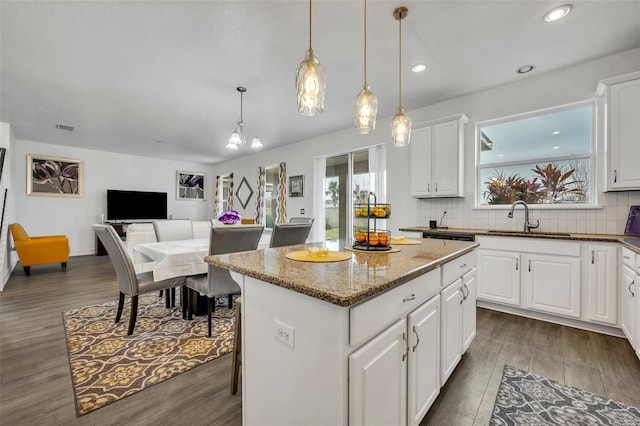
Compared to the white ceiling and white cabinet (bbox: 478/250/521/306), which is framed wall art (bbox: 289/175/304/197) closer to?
the white ceiling

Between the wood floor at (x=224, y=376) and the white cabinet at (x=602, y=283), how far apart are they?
0.66ft

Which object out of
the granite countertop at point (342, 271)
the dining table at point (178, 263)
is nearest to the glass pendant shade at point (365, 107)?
the granite countertop at point (342, 271)

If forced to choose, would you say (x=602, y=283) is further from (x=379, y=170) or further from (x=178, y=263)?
(x=178, y=263)

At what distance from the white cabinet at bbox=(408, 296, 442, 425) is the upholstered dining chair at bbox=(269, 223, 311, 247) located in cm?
153

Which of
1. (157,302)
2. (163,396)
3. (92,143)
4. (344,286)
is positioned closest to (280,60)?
Answer: (344,286)

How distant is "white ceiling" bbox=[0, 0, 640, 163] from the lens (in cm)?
205

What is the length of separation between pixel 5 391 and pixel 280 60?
10.6ft

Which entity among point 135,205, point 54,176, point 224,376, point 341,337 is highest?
point 54,176

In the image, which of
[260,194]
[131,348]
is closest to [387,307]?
[131,348]

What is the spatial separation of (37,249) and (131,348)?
13.4 ft

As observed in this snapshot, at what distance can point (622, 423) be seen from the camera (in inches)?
56.6

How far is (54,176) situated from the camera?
6.12 metres

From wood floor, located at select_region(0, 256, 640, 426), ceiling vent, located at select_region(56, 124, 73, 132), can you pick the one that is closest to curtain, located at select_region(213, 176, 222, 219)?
ceiling vent, located at select_region(56, 124, 73, 132)

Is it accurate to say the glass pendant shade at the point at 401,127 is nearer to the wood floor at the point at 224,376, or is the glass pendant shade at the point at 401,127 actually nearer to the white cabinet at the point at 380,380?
the white cabinet at the point at 380,380
